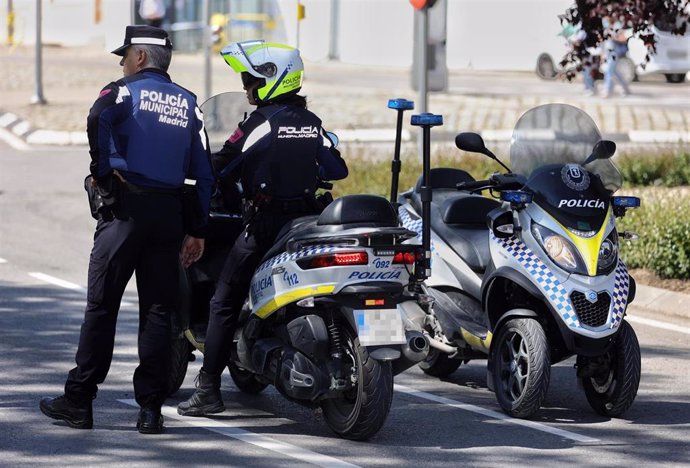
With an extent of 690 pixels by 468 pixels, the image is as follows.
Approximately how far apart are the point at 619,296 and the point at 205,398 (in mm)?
2032

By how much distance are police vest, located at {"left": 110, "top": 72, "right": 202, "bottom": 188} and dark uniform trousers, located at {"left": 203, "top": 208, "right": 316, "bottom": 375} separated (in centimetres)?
51

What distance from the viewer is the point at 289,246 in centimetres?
674

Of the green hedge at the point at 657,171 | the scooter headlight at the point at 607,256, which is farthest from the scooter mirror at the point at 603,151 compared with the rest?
the green hedge at the point at 657,171

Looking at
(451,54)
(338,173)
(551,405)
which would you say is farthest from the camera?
(451,54)

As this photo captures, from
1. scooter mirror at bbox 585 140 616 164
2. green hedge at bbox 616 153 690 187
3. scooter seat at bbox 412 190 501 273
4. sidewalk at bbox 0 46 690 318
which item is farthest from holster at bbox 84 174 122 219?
sidewalk at bbox 0 46 690 318

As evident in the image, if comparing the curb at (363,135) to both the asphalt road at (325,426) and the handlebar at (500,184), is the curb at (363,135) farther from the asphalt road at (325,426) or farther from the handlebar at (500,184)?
the handlebar at (500,184)

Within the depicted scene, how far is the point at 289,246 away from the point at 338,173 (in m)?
0.60

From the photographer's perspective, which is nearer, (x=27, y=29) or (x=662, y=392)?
(x=662, y=392)

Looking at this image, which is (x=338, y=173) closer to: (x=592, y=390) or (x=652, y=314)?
(x=592, y=390)

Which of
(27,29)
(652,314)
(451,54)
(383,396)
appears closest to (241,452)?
(383,396)

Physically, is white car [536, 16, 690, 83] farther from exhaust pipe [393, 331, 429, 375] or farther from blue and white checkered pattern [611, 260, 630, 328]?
exhaust pipe [393, 331, 429, 375]

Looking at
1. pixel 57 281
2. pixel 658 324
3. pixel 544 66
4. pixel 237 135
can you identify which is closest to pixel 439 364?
pixel 237 135

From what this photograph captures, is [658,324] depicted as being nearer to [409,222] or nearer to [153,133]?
[409,222]

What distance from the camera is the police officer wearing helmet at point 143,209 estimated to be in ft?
21.4
